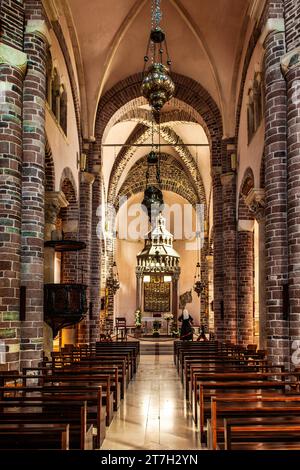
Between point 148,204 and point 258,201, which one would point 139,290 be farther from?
point 258,201

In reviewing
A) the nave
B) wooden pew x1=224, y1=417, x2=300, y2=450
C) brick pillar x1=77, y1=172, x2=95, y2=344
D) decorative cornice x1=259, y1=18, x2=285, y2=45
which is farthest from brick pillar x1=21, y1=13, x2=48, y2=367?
brick pillar x1=77, y1=172, x2=95, y2=344

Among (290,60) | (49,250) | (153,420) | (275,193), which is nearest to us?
(153,420)

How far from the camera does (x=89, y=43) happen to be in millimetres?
17547

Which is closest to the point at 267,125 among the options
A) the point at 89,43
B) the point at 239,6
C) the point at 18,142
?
the point at 18,142

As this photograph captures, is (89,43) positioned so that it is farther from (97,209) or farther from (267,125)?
(267,125)

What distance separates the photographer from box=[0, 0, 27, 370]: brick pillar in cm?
997

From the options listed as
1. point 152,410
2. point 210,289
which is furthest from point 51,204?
point 210,289

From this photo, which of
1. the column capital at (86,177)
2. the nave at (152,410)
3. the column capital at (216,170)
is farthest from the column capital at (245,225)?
the nave at (152,410)

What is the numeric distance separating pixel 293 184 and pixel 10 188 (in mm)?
5020

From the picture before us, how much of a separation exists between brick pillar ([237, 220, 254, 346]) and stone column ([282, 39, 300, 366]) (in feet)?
23.0

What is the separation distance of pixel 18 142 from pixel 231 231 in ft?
31.0

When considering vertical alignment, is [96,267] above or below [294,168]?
below

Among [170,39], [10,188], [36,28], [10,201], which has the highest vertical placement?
[170,39]

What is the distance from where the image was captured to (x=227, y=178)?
18.8 m
